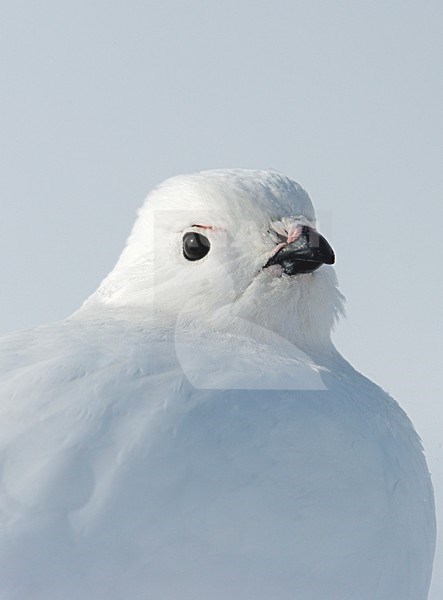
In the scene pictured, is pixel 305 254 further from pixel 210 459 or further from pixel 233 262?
pixel 210 459

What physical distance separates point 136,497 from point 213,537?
36 centimetres

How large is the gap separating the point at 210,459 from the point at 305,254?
2049mm

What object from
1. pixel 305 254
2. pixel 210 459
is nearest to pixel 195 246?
pixel 305 254

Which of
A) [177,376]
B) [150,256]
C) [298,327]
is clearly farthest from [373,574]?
[150,256]

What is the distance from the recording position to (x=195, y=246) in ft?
24.7

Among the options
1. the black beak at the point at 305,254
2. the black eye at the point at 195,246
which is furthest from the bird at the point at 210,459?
the black eye at the point at 195,246

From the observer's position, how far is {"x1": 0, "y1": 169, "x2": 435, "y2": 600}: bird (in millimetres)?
5242

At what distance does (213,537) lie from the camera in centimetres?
541

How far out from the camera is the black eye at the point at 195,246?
7.54 meters

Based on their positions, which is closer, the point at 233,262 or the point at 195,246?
the point at 233,262

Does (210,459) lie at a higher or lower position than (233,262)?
lower

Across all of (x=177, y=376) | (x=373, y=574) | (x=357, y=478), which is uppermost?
(x=177, y=376)

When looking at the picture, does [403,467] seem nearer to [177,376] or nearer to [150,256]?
[177,376]

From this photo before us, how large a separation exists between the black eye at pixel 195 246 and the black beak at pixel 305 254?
388 mm
